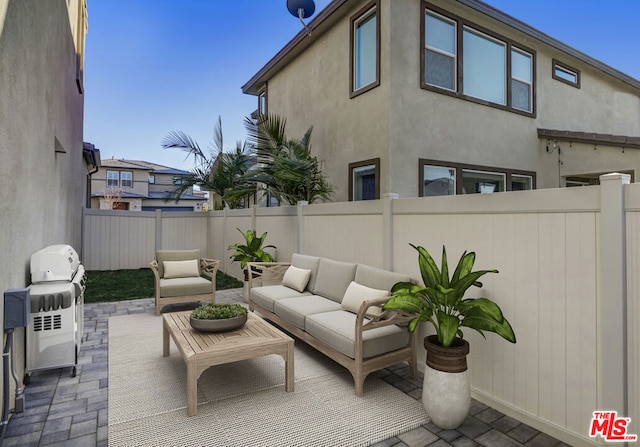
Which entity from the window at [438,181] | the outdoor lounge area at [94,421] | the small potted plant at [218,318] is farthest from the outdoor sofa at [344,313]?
the window at [438,181]

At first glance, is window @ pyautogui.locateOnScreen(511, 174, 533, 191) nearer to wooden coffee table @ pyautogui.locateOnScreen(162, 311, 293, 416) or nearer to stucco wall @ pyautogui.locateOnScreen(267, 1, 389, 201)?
stucco wall @ pyautogui.locateOnScreen(267, 1, 389, 201)

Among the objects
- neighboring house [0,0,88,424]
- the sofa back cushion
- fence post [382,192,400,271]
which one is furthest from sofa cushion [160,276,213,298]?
fence post [382,192,400,271]

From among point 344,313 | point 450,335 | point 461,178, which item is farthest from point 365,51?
point 450,335

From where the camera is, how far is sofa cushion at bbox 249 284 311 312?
5.02m

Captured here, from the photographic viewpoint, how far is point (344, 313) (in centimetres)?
407

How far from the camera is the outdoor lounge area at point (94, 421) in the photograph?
8.48 ft

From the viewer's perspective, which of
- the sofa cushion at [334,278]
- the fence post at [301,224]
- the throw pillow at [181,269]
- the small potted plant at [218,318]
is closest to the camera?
the small potted plant at [218,318]

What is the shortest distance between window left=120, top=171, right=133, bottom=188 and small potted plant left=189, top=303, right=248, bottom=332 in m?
27.0

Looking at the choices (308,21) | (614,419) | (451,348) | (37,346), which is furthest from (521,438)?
(308,21)

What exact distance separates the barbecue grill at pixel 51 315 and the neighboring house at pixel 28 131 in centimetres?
12

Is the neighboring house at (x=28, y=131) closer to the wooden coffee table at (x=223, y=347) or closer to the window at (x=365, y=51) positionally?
the wooden coffee table at (x=223, y=347)

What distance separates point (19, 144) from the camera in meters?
3.07

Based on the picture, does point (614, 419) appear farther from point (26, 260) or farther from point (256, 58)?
point (256, 58)

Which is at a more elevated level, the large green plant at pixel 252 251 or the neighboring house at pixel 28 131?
the neighboring house at pixel 28 131
